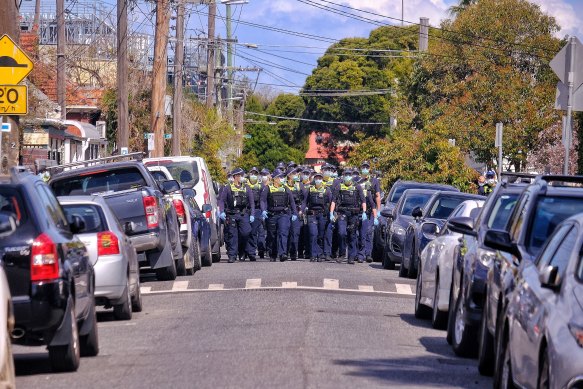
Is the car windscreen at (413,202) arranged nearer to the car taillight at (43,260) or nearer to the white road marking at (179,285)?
the white road marking at (179,285)

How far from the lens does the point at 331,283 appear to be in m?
20.3

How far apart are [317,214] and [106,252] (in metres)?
13.7

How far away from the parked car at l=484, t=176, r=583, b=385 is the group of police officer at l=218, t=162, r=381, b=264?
16.4m

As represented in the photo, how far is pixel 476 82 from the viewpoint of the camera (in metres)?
51.2

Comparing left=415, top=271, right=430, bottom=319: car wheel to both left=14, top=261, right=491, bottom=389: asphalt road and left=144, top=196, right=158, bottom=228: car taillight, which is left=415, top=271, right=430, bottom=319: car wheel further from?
left=144, top=196, right=158, bottom=228: car taillight

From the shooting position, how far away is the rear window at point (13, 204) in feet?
33.5

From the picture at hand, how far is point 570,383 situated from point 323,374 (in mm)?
3879

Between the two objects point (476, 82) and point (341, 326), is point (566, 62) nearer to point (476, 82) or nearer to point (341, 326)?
point (341, 326)

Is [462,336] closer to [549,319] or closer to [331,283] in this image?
[549,319]

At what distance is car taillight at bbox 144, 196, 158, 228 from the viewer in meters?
18.9

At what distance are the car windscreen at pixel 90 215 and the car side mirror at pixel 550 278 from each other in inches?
295

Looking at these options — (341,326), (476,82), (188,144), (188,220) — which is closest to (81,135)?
(188,144)

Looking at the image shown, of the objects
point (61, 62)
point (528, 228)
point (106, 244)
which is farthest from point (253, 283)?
point (61, 62)

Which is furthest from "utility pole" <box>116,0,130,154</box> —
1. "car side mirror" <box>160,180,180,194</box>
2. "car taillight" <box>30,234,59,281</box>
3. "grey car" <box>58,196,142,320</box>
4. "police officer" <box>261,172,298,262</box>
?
"car taillight" <box>30,234,59,281</box>
